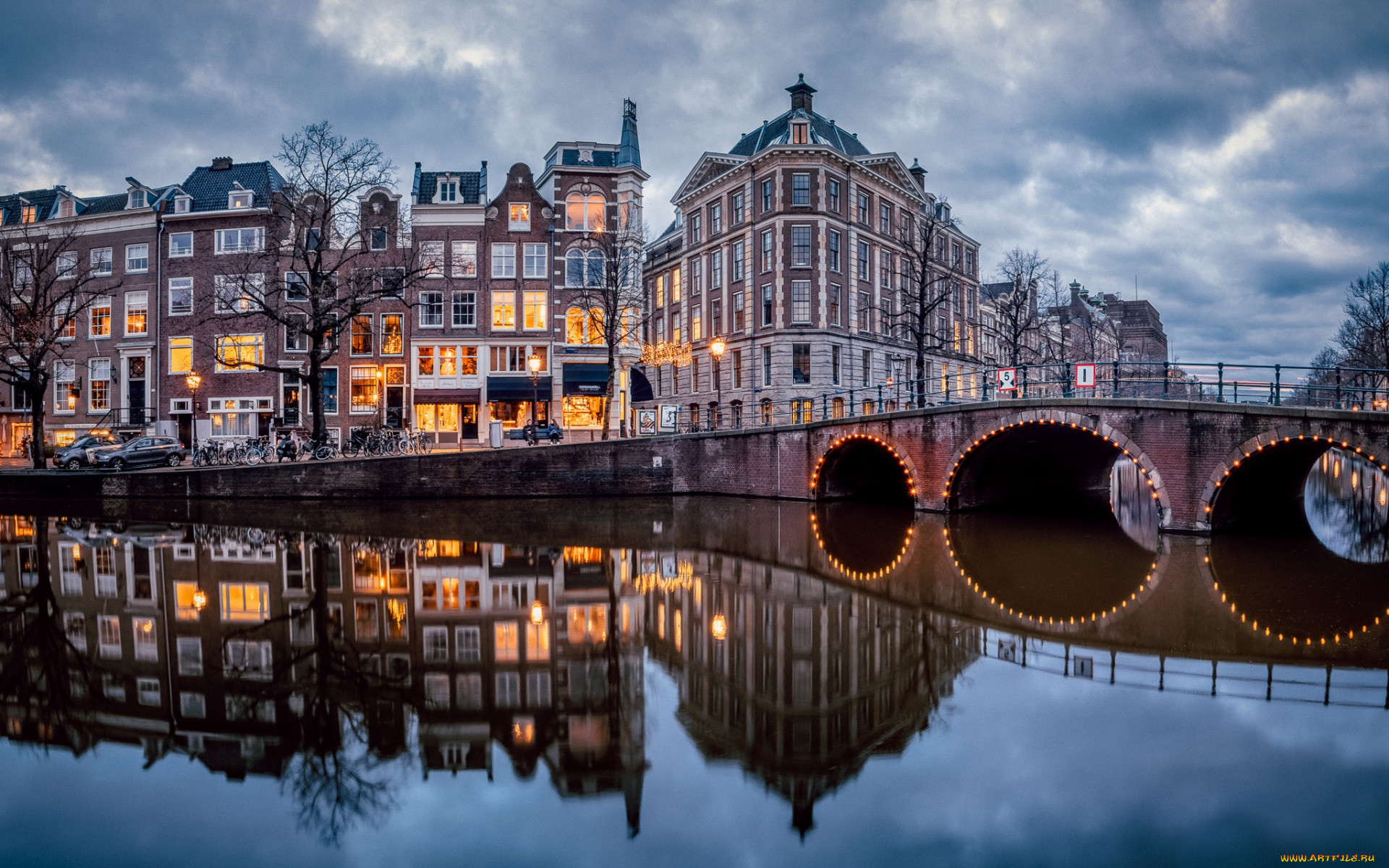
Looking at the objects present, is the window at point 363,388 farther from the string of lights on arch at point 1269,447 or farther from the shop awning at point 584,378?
the string of lights on arch at point 1269,447

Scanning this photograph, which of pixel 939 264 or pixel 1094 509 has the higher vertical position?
pixel 939 264

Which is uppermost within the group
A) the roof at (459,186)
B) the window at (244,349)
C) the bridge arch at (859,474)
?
the roof at (459,186)

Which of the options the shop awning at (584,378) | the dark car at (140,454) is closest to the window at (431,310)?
the shop awning at (584,378)

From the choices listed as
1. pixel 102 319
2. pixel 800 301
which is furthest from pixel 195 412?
pixel 800 301

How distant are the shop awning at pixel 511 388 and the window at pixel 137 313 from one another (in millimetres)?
19711

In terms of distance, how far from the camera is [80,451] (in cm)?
3222

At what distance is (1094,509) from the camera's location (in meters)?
25.3

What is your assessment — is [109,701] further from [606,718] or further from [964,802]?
[964,802]

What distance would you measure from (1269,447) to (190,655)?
21121mm

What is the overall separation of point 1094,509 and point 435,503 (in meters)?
21.9

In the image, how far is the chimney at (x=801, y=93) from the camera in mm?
43156

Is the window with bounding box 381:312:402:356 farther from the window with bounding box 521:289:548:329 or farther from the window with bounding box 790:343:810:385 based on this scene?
the window with bounding box 790:343:810:385

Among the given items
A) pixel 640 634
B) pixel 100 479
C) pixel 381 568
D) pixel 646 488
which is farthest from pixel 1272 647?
pixel 100 479

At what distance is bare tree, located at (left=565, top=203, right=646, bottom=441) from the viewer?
35.1 m
